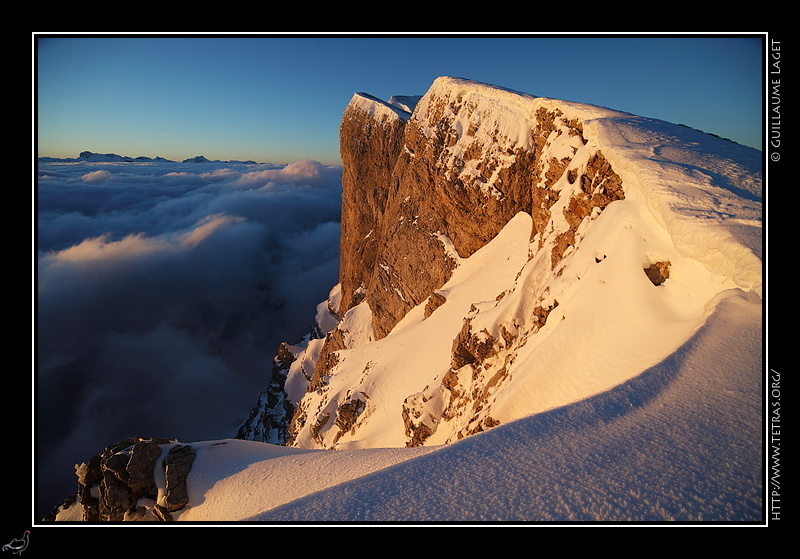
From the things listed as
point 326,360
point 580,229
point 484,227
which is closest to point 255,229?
point 326,360

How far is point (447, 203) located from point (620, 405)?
24808mm

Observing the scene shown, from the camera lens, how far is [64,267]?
65.9 m

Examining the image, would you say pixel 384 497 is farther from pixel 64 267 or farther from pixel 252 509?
pixel 64 267

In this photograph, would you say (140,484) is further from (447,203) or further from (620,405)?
(447,203)

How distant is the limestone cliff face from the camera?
15461 millimetres

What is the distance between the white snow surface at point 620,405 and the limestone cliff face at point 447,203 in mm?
1751

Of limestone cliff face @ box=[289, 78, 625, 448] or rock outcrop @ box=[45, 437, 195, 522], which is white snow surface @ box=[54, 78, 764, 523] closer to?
rock outcrop @ box=[45, 437, 195, 522]

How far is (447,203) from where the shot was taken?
28344 millimetres

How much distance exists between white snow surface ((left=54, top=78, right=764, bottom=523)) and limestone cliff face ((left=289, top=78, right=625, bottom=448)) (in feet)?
5.75

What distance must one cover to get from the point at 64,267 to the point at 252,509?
82.4 m
